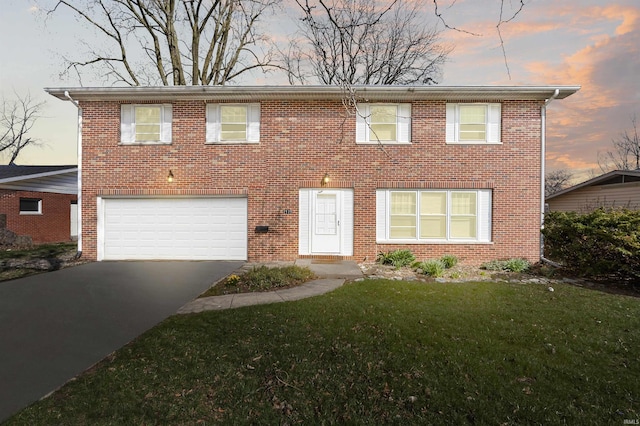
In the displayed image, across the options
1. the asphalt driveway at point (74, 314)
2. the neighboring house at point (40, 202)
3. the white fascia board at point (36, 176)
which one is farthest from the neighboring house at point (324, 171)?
the neighboring house at point (40, 202)

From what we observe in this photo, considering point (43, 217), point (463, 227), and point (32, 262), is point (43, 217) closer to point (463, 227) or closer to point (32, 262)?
point (32, 262)

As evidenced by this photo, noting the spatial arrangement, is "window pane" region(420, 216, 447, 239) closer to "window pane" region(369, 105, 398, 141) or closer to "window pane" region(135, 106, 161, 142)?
"window pane" region(369, 105, 398, 141)

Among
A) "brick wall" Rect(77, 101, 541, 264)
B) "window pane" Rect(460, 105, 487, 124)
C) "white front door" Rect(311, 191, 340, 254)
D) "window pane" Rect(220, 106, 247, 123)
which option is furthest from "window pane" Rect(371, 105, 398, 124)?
"window pane" Rect(220, 106, 247, 123)

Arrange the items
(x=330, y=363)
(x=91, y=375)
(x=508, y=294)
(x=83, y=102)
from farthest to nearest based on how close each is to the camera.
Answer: (x=83, y=102) < (x=508, y=294) < (x=330, y=363) < (x=91, y=375)

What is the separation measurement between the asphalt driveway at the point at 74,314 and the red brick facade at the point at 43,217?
9833 millimetres

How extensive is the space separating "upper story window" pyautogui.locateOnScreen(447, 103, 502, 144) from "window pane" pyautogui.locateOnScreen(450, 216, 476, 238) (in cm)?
240

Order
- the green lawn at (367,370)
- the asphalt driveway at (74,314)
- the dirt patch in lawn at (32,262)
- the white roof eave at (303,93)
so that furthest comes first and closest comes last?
the white roof eave at (303,93), the dirt patch in lawn at (32,262), the asphalt driveway at (74,314), the green lawn at (367,370)

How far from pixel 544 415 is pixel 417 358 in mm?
1248

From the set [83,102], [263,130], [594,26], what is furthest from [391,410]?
[83,102]

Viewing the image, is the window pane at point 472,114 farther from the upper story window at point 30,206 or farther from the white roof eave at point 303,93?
the upper story window at point 30,206

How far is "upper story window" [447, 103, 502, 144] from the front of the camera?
9.99 meters

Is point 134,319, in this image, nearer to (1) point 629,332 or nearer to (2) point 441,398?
(2) point 441,398

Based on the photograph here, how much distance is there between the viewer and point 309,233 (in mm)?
10062

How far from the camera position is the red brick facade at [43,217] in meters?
15.0
